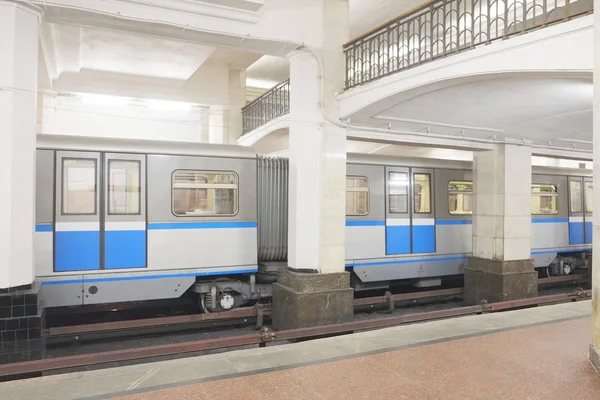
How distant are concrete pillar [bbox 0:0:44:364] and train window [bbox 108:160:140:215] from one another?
1.47m

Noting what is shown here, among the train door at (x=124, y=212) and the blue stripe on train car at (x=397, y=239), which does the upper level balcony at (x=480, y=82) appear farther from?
the train door at (x=124, y=212)

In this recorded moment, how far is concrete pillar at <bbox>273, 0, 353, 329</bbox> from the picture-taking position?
782 centimetres

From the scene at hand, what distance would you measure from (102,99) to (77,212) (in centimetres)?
701

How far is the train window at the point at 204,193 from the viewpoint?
7.91m

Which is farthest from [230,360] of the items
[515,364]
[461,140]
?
[461,140]

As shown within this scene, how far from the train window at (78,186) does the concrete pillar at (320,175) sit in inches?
133

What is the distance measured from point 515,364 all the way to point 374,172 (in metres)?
5.87

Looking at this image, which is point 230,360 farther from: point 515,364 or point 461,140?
point 461,140

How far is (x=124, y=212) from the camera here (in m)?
7.53

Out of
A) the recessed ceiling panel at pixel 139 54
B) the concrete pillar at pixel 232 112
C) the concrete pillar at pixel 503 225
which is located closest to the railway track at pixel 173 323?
the concrete pillar at pixel 503 225

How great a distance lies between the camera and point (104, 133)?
13.9 m

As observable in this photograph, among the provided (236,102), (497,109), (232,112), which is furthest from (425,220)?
(236,102)

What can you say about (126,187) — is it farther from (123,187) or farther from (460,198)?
(460,198)

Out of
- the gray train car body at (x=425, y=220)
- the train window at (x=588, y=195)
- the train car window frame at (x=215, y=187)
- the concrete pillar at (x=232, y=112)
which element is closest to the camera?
the train car window frame at (x=215, y=187)
